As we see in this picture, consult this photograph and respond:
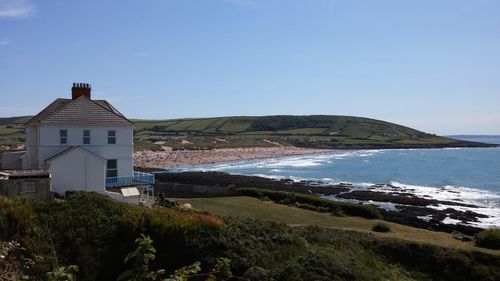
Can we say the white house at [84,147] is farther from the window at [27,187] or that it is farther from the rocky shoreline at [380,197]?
the rocky shoreline at [380,197]

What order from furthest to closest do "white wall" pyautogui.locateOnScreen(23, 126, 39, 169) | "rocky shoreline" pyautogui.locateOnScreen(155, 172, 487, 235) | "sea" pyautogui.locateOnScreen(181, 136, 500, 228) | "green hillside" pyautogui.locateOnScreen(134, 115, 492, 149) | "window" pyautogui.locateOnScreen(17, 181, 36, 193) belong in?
"green hillside" pyautogui.locateOnScreen(134, 115, 492, 149) < "sea" pyautogui.locateOnScreen(181, 136, 500, 228) < "rocky shoreline" pyautogui.locateOnScreen(155, 172, 487, 235) < "white wall" pyautogui.locateOnScreen(23, 126, 39, 169) < "window" pyautogui.locateOnScreen(17, 181, 36, 193)

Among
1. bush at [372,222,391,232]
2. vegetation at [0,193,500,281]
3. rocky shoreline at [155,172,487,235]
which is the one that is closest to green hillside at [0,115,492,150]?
rocky shoreline at [155,172,487,235]

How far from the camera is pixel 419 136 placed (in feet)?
650

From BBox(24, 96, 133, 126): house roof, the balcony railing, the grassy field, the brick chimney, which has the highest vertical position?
the brick chimney

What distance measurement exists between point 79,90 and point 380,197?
35.5m

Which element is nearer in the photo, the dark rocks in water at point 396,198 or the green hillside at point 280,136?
the dark rocks in water at point 396,198

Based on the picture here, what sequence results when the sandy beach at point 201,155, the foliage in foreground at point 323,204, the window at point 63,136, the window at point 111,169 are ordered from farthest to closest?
1. the sandy beach at point 201,155
2. the foliage in foreground at point 323,204
3. the window at point 111,169
4. the window at point 63,136

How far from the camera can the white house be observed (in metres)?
23.1

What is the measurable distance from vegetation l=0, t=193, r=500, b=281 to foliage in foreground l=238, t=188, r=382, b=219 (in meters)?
11.5

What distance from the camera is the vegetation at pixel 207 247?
15.5 metres

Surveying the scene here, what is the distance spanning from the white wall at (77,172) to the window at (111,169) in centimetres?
266

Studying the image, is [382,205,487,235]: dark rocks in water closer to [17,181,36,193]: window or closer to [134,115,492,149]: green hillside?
[17,181,36,193]: window

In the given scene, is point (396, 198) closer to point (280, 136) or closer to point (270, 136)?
point (270, 136)

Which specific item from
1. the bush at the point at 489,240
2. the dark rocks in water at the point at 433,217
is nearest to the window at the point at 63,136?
the bush at the point at 489,240
